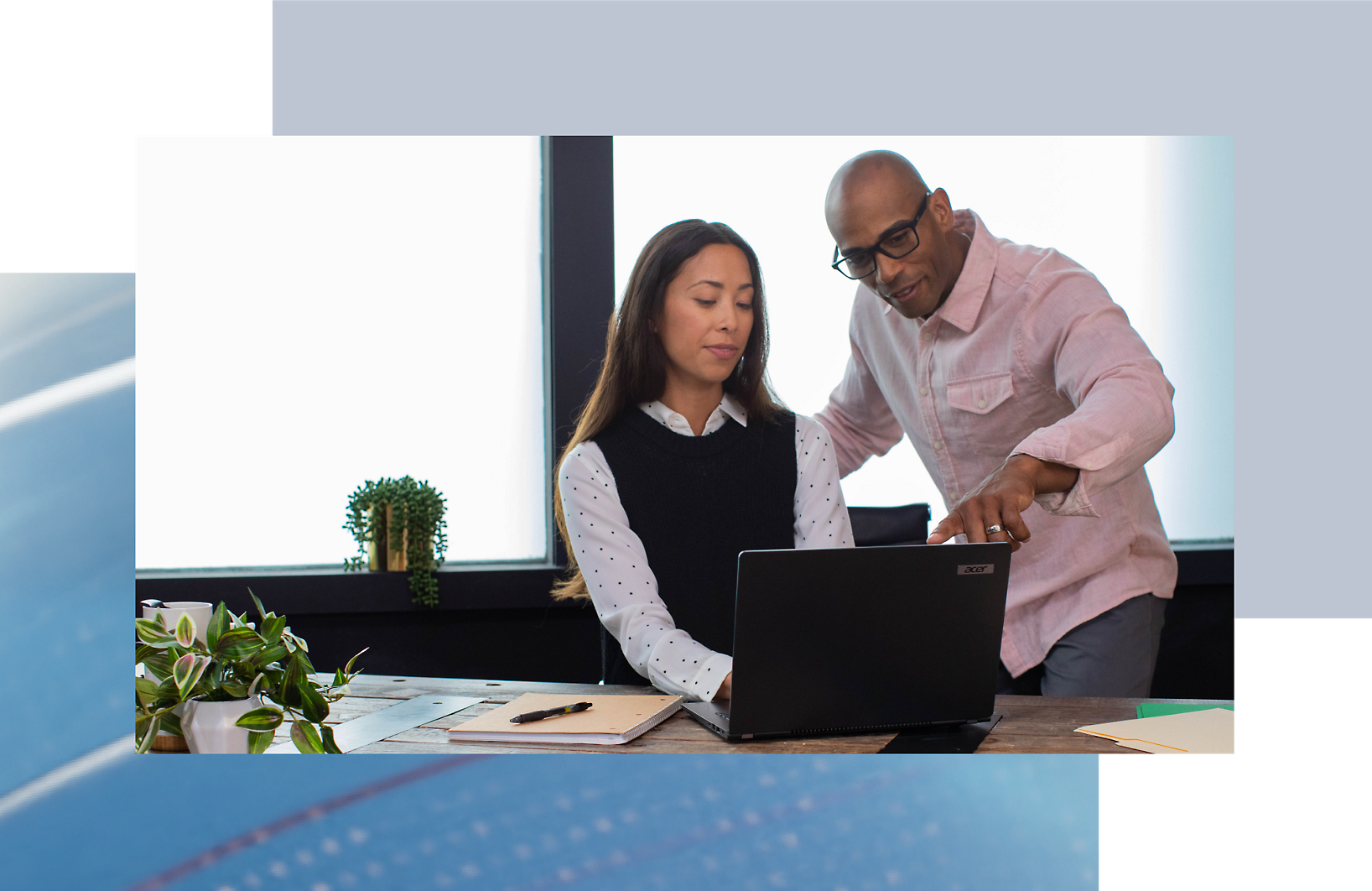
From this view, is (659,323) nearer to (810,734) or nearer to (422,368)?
(810,734)

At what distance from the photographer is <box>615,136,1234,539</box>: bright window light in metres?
2.91

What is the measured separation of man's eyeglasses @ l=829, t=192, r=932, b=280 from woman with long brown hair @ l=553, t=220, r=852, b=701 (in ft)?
0.61

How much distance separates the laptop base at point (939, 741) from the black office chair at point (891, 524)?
93 centimetres

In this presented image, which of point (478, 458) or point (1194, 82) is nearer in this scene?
point (1194, 82)

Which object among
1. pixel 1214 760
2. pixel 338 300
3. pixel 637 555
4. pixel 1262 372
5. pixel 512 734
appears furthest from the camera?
pixel 338 300

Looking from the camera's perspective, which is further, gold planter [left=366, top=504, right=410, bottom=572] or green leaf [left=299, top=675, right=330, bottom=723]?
gold planter [left=366, top=504, right=410, bottom=572]

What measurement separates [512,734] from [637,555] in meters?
0.53

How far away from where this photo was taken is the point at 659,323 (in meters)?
1.91

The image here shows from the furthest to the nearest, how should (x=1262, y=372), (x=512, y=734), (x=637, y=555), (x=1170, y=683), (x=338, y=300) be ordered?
(x=1170, y=683), (x=338, y=300), (x=1262, y=372), (x=637, y=555), (x=512, y=734)

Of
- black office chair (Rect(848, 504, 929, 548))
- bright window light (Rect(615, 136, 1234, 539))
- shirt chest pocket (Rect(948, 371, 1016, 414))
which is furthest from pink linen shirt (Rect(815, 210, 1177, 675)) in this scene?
bright window light (Rect(615, 136, 1234, 539))

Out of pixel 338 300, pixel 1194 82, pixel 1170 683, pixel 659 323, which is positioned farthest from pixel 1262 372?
pixel 338 300

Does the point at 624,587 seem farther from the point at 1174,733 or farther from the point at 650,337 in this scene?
the point at 1174,733

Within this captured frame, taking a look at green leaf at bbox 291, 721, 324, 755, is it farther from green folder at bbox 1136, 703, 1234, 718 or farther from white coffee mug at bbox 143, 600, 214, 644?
green folder at bbox 1136, 703, 1234, 718

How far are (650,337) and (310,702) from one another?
3.13 feet
